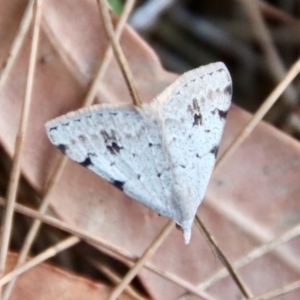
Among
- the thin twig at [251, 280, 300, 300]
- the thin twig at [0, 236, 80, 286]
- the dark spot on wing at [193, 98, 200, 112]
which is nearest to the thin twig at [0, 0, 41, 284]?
the thin twig at [0, 236, 80, 286]

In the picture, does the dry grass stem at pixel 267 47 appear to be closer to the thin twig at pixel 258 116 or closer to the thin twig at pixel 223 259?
the thin twig at pixel 258 116

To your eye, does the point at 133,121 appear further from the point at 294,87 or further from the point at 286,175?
the point at 294,87

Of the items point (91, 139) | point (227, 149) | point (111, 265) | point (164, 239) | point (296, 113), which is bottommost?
point (111, 265)

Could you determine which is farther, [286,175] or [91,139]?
[286,175]

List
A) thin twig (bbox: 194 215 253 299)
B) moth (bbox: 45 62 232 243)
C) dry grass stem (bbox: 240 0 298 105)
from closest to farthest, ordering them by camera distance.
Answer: moth (bbox: 45 62 232 243) → thin twig (bbox: 194 215 253 299) → dry grass stem (bbox: 240 0 298 105)

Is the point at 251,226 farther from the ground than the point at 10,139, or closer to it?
farther from the ground

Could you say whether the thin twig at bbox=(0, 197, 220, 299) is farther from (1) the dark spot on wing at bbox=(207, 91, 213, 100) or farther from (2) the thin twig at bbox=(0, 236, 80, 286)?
(1) the dark spot on wing at bbox=(207, 91, 213, 100)

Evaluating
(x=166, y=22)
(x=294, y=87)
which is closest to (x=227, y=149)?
(x=294, y=87)

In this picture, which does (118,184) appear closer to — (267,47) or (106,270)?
(106,270)
